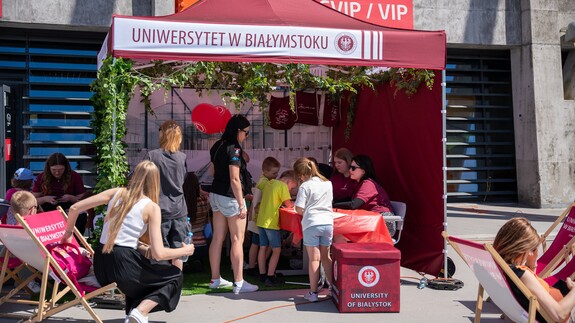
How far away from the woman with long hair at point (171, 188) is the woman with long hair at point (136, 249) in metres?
0.98

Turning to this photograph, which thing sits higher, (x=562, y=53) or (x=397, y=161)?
(x=562, y=53)

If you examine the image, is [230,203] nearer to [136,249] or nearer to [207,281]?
[207,281]

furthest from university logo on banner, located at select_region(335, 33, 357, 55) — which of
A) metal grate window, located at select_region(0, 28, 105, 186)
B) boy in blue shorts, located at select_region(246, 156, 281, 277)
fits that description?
metal grate window, located at select_region(0, 28, 105, 186)

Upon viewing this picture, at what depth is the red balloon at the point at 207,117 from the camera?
928 centimetres

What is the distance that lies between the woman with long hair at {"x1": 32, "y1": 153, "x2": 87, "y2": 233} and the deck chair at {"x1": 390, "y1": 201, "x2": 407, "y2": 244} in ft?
12.6

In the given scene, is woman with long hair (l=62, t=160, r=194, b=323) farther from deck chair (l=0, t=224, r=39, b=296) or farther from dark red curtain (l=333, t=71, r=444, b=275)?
dark red curtain (l=333, t=71, r=444, b=275)

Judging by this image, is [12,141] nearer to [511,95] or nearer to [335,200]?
Result: [335,200]

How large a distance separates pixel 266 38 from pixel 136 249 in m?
2.63

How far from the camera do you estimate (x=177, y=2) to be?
1226 centimetres

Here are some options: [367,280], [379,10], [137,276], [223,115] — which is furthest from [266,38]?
[379,10]

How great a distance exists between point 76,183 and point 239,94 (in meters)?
2.44

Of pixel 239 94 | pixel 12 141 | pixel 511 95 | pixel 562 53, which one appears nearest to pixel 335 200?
pixel 239 94

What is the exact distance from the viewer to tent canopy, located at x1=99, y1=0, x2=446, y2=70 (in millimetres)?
6035

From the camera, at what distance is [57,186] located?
25.3 feet
